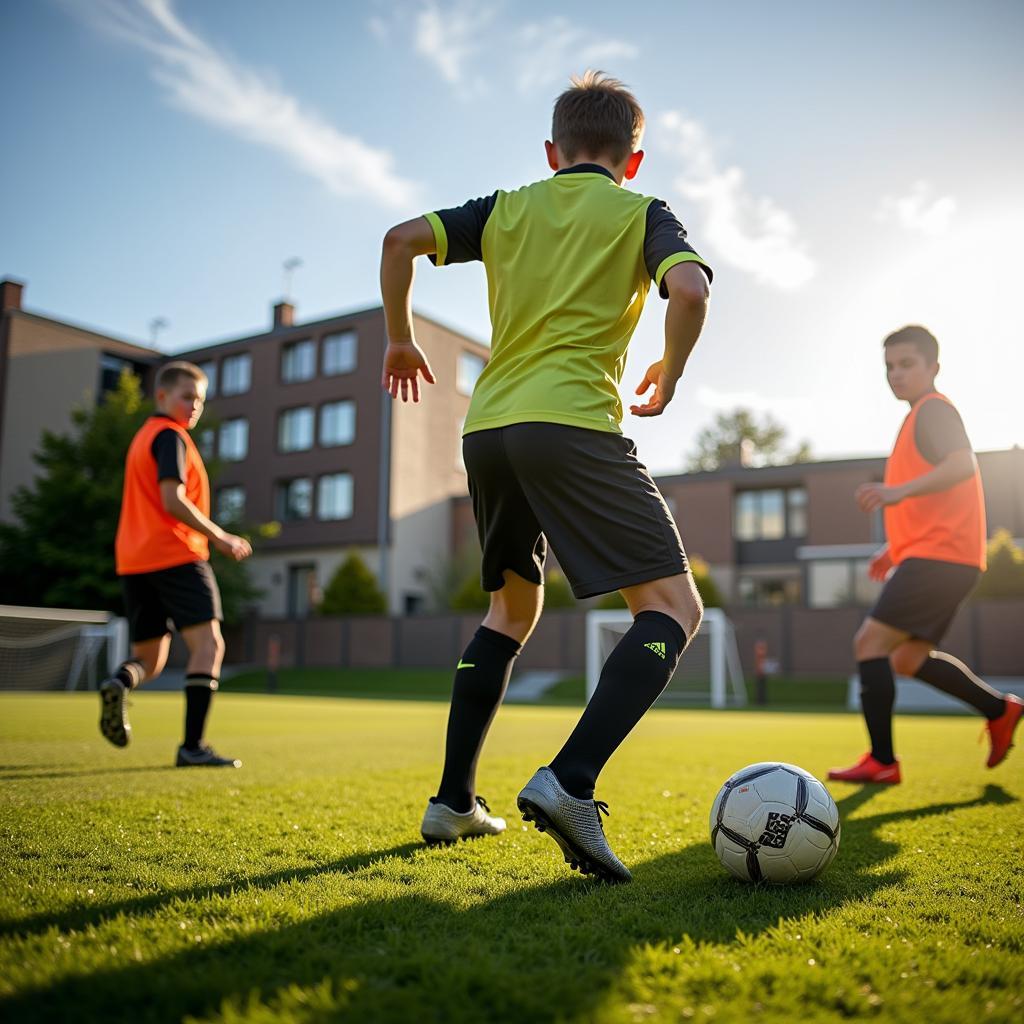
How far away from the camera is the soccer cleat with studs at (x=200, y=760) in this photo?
5.27 metres

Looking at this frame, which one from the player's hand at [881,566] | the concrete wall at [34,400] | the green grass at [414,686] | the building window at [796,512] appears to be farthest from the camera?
the concrete wall at [34,400]

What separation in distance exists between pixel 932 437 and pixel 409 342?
3.25 meters

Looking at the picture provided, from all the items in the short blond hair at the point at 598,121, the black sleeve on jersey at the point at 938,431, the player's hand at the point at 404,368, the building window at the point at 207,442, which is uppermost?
the building window at the point at 207,442

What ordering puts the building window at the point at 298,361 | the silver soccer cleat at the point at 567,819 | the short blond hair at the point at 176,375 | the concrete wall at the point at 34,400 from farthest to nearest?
the building window at the point at 298,361
the concrete wall at the point at 34,400
the short blond hair at the point at 176,375
the silver soccer cleat at the point at 567,819

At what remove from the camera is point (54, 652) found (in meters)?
21.2

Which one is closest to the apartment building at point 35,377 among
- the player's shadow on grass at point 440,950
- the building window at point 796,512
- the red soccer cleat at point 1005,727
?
the building window at point 796,512

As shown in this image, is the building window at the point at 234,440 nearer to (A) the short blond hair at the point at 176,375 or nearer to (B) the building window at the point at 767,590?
(B) the building window at the point at 767,590

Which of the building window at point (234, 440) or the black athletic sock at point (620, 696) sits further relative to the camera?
the building window at point (234, 440)

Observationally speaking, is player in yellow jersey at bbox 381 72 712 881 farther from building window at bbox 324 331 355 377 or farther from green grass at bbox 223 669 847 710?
building window at bbox 324 331 355 377

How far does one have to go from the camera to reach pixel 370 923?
204 centimetres

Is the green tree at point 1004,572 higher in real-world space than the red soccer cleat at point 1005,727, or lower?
higher

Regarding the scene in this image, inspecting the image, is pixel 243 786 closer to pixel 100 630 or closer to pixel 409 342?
pixel 409 342

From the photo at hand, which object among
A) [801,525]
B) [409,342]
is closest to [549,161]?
[409,342]

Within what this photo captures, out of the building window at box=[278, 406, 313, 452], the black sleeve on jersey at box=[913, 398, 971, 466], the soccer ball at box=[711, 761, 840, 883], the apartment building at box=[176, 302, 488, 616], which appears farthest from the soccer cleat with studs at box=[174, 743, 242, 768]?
the building window at box=[278, 406, 313, 452]
